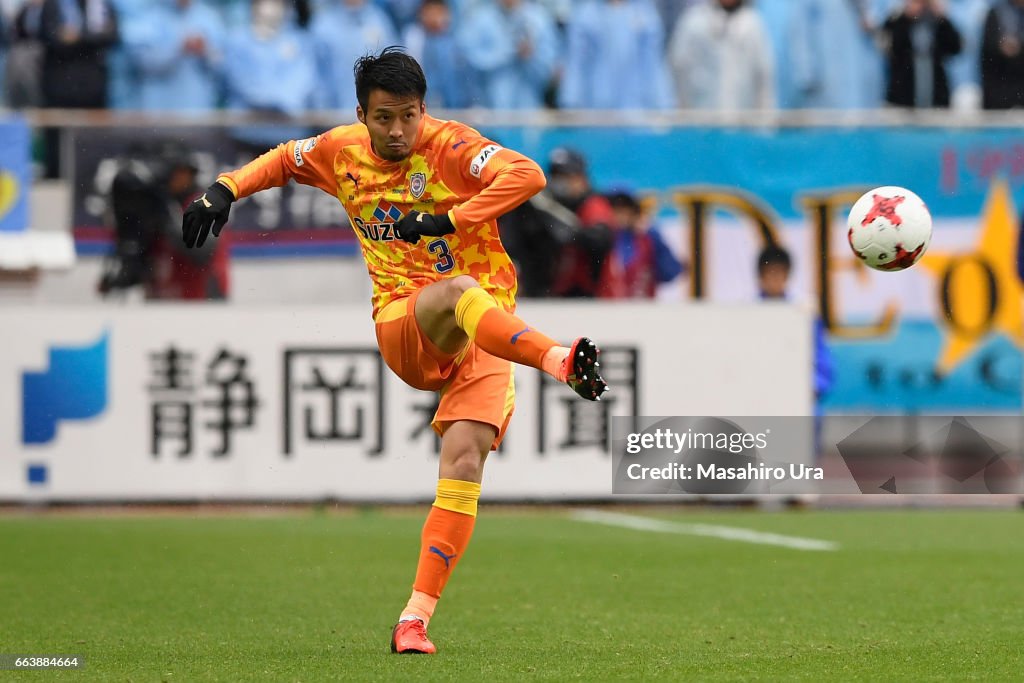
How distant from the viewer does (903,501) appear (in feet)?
46.2

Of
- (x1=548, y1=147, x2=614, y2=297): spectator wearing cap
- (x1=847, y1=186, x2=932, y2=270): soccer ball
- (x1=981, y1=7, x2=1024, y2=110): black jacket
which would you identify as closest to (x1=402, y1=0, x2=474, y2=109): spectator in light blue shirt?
(x1=548, y1=147, x2=614, y2=297): spectator wearing cap

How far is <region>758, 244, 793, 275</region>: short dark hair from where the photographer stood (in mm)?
14617

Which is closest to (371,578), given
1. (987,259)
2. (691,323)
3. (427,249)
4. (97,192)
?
(427,249)

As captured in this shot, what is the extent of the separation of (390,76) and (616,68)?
9.73 m

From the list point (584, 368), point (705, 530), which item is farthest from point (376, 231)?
point (705, 530)

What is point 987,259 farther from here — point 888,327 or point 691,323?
point 691,323

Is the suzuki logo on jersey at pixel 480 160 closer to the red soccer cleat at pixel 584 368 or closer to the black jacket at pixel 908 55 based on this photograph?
the red soccer cleat at pixel 584 368

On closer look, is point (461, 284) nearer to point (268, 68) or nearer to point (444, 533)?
point (444, 533)

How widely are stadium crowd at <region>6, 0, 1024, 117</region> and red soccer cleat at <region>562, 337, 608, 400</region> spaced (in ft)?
31.8

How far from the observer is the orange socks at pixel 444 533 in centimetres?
650

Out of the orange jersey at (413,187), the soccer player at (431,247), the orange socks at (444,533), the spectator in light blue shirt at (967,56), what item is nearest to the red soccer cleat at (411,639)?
the soccer player at (431,247)

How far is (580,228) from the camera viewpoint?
1425 centimetres

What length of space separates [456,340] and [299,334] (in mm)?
6787

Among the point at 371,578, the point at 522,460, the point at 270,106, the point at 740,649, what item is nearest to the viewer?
the point at 740,649
